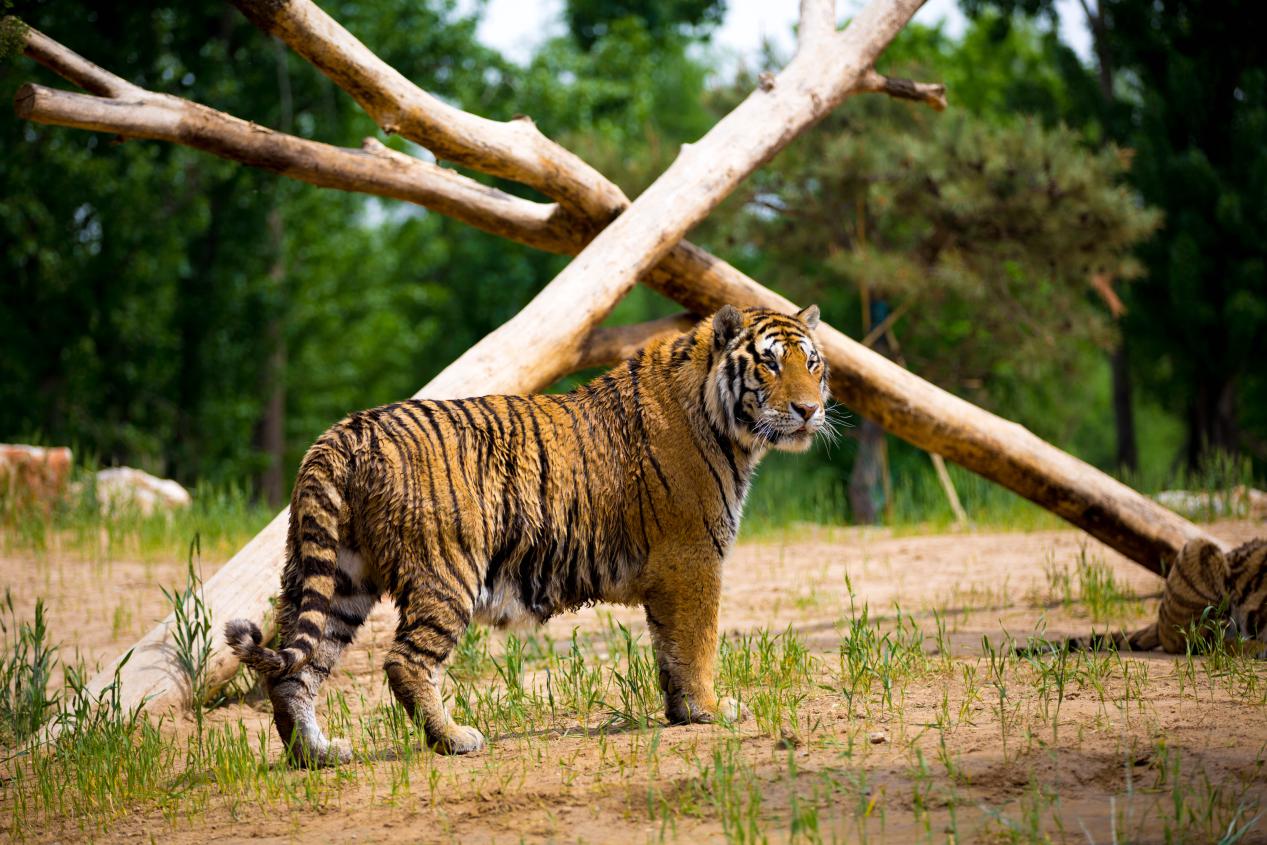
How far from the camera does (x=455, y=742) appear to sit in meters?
4.82

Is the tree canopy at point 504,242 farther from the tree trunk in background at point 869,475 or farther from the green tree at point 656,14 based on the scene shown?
the green tree at point 656,14

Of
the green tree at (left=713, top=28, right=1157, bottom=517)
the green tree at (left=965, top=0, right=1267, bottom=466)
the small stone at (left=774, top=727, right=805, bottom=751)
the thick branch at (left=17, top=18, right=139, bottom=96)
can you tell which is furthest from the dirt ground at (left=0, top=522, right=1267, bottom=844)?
the green tree at (left=965, top=0, right=1267, bottom=466)

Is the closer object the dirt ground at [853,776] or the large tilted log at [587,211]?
the dirt ground at [853,776]

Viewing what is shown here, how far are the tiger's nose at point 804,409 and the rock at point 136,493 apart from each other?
7.82 metres

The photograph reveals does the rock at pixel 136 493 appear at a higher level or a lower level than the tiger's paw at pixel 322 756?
higher

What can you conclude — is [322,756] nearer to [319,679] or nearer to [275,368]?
[319,679]

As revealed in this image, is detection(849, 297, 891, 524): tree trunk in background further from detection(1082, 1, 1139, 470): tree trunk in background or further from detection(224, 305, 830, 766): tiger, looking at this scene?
detection(224, 305, 830, 766): tiger

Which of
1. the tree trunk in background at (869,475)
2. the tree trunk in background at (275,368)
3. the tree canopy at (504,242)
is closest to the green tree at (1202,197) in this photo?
the tree canopy at (504,242)

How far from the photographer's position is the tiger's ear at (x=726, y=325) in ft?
17.6

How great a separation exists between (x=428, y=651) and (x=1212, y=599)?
383 centimetres

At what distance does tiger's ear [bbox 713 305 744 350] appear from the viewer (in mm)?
5375

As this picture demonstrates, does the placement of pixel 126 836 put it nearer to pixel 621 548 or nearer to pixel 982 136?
pixel 621 548

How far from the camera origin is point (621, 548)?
5.29 metres

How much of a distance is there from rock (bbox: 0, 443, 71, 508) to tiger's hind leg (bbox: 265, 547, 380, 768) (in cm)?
740
